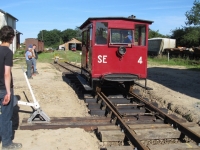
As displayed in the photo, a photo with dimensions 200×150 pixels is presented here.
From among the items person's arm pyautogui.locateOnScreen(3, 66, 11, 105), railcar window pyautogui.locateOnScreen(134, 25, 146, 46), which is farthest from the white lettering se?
person's arm pyautogui.locateOnScreen(3, 66, 11, 105)

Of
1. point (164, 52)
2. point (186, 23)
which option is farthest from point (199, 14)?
point (164, 52)

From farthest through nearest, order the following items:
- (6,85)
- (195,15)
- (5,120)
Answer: (195,15)
(5,120)
(6,85)

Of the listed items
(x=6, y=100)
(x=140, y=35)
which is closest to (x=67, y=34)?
(x=140, y=35)

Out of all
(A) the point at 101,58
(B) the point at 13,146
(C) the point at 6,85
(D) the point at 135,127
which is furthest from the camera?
(A) the point at 101,58

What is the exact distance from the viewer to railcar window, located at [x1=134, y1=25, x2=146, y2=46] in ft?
31.1

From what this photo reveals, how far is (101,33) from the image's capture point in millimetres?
9164

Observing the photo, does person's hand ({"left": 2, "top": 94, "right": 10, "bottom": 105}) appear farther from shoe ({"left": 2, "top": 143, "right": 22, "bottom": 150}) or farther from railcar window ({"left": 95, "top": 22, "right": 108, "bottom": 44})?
railcar window ({"left": 95, "top": 22, "right": 108, "bottom": 44})

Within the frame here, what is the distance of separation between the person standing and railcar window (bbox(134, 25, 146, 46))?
5.50 meters

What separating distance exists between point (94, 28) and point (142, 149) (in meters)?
5.27

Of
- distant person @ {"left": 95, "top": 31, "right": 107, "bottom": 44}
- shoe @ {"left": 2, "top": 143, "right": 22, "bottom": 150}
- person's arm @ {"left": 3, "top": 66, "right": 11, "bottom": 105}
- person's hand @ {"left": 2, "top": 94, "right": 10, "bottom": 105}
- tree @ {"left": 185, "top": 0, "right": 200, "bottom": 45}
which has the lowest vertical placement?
shoe @ {"left": 2, "top": 143, "right": 22, "bottom": 150}

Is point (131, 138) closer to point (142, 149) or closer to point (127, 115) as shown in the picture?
point (142, 149)

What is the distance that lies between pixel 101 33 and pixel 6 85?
5115mm

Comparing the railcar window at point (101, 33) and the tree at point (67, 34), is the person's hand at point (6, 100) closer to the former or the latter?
the railcar window at point (101, 33)

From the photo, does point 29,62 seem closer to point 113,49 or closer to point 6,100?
point 113,49
